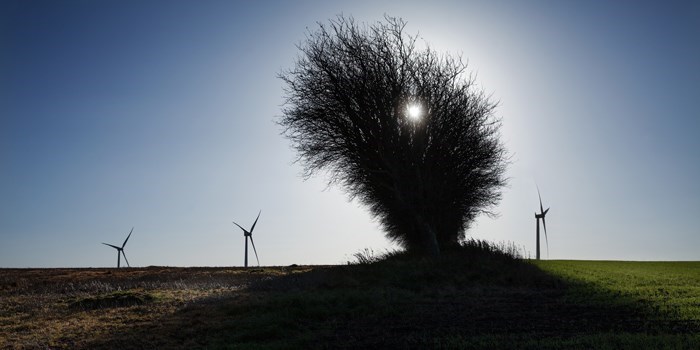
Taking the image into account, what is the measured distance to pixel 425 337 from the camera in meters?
10.9

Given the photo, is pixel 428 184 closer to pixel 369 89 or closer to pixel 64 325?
pixel 369 89

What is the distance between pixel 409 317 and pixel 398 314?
1.69ft

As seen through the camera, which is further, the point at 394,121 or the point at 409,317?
the point at 394,121

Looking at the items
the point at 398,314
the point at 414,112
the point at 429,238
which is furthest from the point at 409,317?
the point at 414,112

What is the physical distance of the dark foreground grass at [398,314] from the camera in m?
10.9

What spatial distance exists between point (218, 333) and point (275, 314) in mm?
1901

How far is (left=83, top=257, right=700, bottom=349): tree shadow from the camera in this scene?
11.2 m

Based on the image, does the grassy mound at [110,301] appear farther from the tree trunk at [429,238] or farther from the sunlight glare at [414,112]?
the sunlight glare at [414,112]

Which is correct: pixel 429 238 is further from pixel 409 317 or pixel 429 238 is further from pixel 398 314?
pixel 409 317

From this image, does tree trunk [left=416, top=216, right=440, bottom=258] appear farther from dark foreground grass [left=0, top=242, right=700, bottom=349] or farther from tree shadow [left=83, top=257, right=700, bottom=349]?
tree shadow [left=83, top=257, right=700, bottom=349]

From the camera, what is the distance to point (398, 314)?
1400cm

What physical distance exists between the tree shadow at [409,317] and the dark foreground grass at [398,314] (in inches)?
1.2

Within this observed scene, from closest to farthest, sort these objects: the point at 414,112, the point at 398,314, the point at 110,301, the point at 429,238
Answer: the point at 398,314, the point at 110,301, the point at 429,238, the point at 414,112

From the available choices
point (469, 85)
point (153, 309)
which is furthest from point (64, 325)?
point (469, 85)
